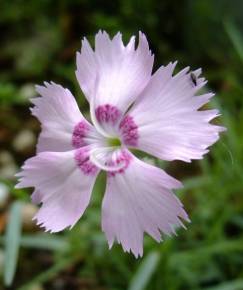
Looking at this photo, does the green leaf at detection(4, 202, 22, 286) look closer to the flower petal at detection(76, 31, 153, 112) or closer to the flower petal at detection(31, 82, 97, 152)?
the flower petal at detection(31, 82, 97, 152)

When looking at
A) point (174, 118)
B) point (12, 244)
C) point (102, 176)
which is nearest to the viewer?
point (174, 118)

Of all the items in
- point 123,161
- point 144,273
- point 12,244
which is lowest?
point 144,273

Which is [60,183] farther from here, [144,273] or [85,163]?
[144,273]

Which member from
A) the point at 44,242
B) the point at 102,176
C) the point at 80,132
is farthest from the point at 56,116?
the point at 102,176

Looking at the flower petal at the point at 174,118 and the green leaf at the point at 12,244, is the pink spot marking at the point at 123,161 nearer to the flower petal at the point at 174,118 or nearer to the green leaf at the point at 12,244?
the flower petal at the point at 174,118

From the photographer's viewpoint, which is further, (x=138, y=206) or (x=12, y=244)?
(x=12, y=244)

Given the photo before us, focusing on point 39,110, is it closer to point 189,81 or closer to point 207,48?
point 189,81
